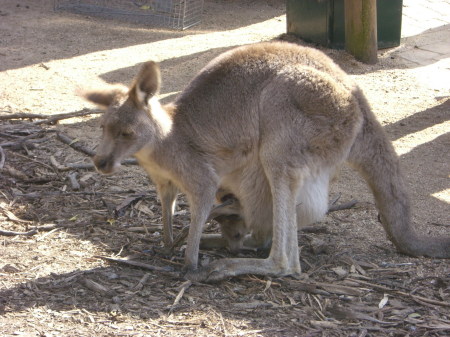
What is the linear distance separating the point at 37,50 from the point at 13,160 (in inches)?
136

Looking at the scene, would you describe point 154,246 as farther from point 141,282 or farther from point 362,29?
point 362,29

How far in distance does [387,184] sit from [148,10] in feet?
23.5

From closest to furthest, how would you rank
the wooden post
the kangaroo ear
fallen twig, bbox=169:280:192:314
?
fallen twig, bbox=169:280:192:314 → the kangaroo ear → the wooden post

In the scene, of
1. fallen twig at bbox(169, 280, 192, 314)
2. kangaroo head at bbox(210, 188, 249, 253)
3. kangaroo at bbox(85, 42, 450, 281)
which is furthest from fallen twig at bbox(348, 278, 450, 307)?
fallen twig at bbox(169, 280, 192, 314)

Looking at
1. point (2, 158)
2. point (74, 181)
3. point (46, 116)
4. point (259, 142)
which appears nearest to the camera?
point (259, 142)

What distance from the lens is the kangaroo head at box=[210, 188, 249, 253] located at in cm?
479

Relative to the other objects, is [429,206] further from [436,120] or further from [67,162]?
[67,162]

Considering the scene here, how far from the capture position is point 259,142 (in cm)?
452

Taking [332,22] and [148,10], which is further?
[148,10]

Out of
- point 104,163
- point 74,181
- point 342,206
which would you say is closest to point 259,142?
point 104,163

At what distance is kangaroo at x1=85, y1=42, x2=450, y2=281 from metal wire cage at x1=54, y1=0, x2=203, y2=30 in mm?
6073

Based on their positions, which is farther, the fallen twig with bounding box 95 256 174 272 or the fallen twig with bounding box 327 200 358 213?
the fallen twig with bounding box 327 200 358 213

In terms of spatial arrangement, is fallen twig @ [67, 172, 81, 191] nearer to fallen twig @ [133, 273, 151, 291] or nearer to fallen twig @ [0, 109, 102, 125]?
fallen twig @ [0, 109, 102, 125]

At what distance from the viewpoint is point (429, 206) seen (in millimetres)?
5801
